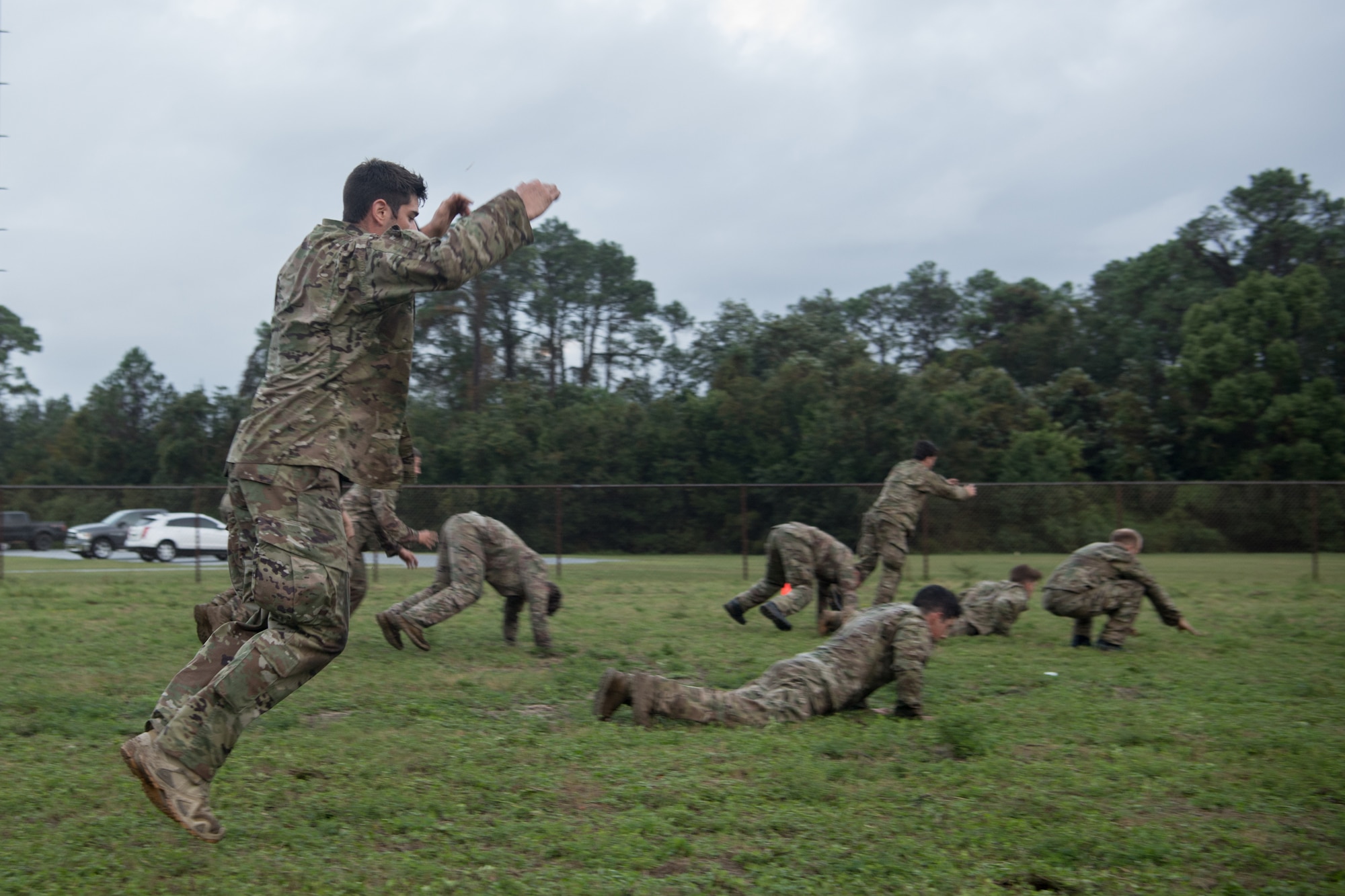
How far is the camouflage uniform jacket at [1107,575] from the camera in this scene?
9.09 meters

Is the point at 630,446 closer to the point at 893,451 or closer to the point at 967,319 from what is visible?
the point at 893,451

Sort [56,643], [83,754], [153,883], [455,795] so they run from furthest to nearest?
[56,643] → [83,754] → [455,795] → [153,883]

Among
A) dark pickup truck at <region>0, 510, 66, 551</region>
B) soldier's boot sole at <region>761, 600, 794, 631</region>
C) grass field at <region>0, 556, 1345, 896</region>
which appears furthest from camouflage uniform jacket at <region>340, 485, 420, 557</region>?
dark pickup truck at <region>0, 510, 66, 551</region>

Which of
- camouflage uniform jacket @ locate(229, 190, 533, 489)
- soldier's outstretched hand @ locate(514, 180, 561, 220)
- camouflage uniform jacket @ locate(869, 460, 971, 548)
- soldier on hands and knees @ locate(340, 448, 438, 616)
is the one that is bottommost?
soldier on hands and knees @ locate(340, 448, 438, 616)

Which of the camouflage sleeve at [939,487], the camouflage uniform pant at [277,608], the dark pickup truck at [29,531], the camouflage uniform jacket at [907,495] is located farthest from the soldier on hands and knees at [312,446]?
the dark pickup truck at [29,531]

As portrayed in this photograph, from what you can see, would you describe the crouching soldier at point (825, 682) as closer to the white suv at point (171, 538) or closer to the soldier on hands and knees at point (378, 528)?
the soldier on hands and knees at point (378, 528)

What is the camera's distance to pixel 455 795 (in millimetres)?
4164

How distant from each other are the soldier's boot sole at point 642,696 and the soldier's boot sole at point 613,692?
30mm

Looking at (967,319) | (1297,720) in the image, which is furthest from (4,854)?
(967,319)

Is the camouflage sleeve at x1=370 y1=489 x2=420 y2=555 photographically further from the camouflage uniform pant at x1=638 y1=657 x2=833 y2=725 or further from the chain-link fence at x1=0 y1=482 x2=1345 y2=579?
the chain-link fence at x1=0 y1=482 x2=1345 y2=579

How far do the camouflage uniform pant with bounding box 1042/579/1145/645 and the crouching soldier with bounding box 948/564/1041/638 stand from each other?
2.96ft

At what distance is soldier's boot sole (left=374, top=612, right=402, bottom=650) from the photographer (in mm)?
8320

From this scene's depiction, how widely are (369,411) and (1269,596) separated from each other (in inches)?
600

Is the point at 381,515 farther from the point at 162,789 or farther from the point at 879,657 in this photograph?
the point at 162,789
